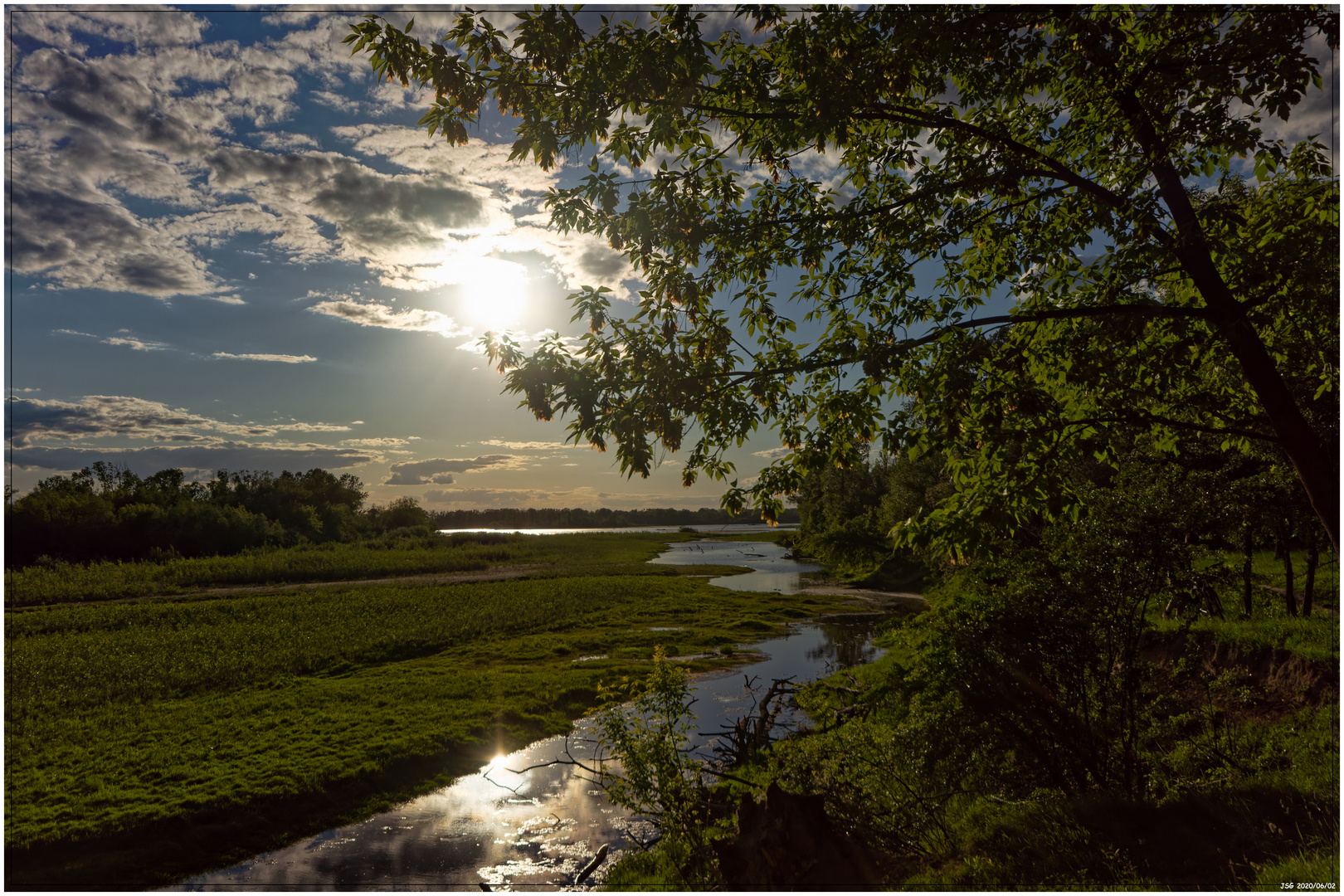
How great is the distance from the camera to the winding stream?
1070 cm

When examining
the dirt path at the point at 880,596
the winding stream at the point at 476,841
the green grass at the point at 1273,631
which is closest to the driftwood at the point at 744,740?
the winding stream at the point at 476,841

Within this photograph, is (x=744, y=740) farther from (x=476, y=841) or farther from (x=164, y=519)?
(x=164, y=519)

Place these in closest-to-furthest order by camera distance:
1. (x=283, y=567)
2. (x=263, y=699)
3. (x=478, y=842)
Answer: (x=478, y=842) → (x=263, y=699) → (x=283, y=567)

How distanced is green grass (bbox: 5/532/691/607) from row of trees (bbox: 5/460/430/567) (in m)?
7.91

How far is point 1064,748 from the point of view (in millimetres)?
8500

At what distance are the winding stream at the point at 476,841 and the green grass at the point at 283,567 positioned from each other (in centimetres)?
4905

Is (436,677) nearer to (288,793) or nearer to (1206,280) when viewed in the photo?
(288,793)

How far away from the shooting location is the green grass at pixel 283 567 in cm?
4700

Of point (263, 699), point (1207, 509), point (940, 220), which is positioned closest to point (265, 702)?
point (263, 699)

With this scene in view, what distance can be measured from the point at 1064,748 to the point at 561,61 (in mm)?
11073

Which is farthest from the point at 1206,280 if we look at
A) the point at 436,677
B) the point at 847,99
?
the point at 436,677

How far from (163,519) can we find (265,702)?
75894 millimetres

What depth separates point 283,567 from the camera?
62.2 meters

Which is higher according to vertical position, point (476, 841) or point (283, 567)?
point (476, 841)
